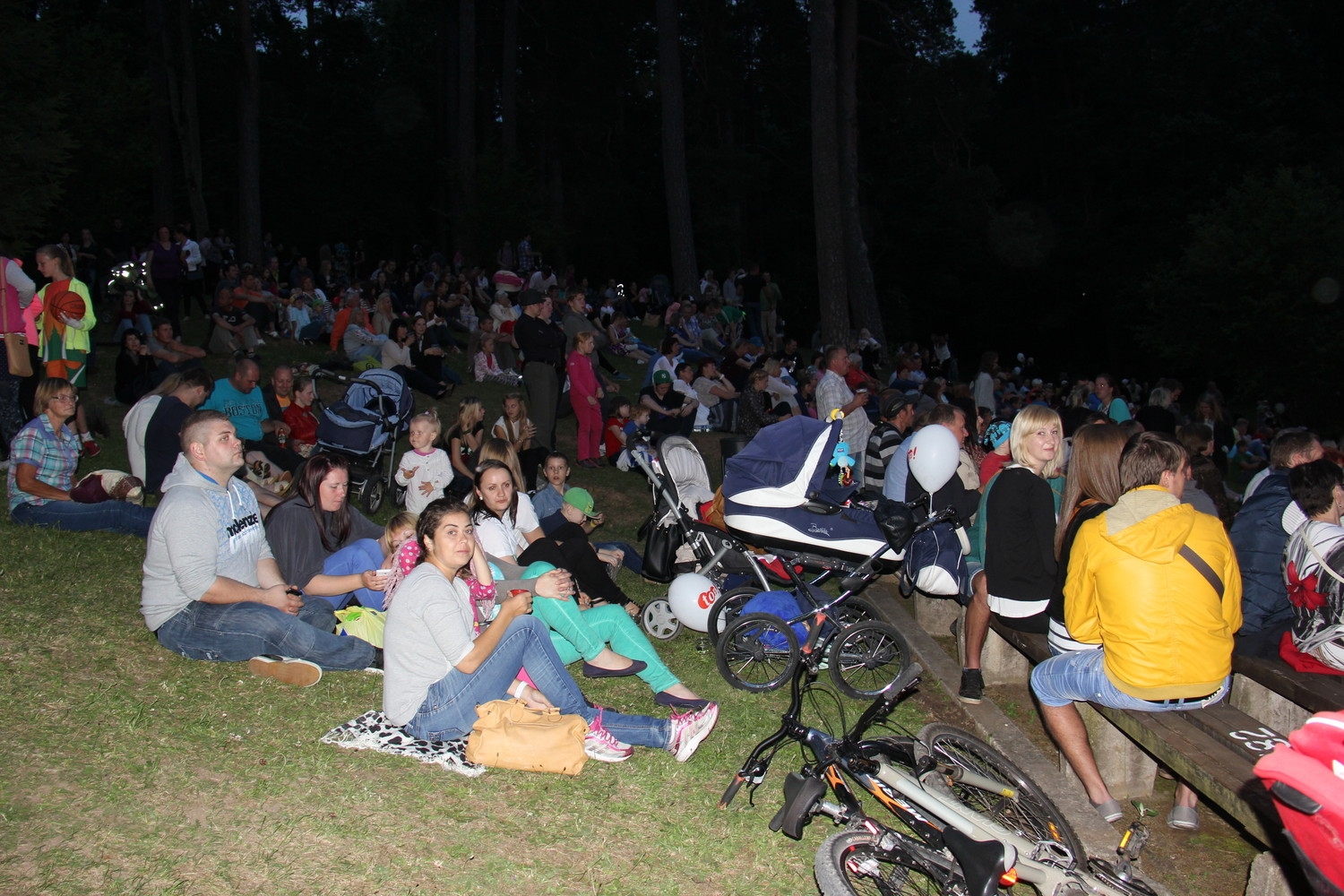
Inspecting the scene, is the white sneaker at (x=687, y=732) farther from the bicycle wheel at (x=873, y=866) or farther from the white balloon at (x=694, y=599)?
the white balloon at (x=694, y=599)

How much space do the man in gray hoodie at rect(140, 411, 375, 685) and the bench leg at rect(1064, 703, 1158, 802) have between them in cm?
408

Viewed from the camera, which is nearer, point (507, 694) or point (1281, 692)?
point (507, 694)

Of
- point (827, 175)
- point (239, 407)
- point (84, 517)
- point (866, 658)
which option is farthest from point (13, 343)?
point (827, 175)

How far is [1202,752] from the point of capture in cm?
445

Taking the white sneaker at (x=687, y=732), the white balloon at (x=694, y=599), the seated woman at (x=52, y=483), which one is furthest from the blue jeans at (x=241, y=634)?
the seated woman at (x=52, y=483)

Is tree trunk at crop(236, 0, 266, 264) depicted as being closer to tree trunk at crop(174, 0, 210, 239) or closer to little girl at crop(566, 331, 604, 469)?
tree trunk at crop(174, 0, 210, 239)

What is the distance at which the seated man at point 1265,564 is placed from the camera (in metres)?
5.68

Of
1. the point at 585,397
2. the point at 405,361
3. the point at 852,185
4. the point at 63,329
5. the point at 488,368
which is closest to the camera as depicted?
the point at 63,329

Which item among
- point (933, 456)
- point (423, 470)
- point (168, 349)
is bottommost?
point (423, 470)

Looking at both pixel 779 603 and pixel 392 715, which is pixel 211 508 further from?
pixel 779 603

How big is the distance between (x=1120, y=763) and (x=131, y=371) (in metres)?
11.2

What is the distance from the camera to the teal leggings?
5598 mm

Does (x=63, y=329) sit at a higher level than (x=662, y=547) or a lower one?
higher

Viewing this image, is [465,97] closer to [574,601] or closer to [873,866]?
[574,601]
